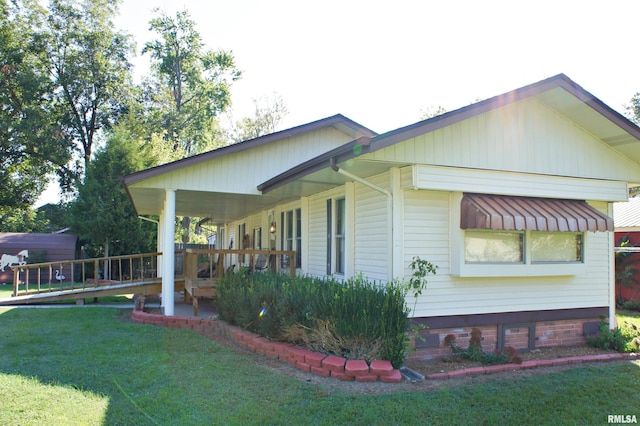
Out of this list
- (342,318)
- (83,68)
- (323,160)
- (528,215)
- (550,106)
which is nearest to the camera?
(342,318)

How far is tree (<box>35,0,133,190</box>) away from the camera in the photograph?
27125 millimetres

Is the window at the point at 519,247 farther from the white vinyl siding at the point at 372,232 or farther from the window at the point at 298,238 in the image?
the window at the point at 298,238

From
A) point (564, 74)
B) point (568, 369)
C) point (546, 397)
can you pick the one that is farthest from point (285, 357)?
point (564, 74)

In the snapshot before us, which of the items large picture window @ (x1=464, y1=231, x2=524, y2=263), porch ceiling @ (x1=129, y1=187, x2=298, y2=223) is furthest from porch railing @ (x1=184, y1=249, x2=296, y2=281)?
large picture window @ (x1=464, y1=231, x2=524, y2=263)

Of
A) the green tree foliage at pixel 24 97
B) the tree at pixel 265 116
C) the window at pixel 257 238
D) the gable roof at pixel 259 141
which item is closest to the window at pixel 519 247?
the gable roof at pixel 259 141

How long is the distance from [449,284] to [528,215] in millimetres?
1509

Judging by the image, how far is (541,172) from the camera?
7.24 meters

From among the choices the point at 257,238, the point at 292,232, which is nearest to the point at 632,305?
the point at 292,232

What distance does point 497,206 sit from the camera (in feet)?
21.5

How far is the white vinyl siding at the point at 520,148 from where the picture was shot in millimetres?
6488

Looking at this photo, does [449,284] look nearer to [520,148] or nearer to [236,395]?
[520,148]

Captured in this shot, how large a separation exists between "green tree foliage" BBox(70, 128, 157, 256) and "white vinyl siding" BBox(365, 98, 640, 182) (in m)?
16.4

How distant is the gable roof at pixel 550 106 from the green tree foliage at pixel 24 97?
80.2ft

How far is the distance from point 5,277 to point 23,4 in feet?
54.7
